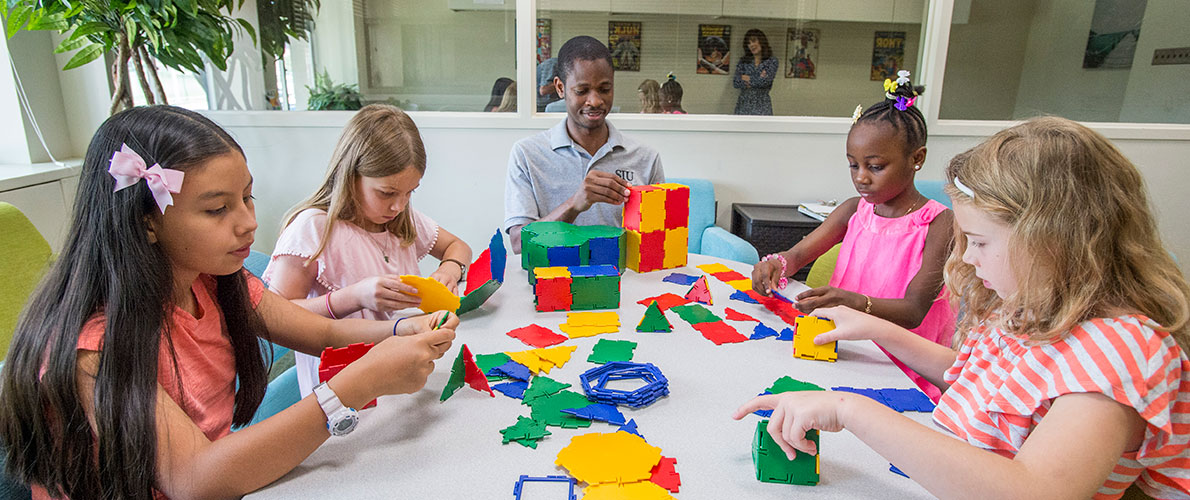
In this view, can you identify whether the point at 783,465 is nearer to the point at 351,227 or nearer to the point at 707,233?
the point at 351,227

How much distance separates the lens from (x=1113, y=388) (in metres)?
0.71

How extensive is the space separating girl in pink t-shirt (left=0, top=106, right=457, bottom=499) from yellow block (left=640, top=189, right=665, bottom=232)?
32.7 inches

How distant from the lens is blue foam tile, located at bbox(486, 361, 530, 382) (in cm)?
110

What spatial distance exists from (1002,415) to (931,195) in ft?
7.02

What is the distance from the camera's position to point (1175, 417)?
759 millimetres

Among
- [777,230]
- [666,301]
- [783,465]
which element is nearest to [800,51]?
[777,230]

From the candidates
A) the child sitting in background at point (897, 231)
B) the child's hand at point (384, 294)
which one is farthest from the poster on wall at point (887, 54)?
the child's hand at point (384, 294)

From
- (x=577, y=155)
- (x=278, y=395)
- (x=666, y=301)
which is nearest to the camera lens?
(x=278, y=395)

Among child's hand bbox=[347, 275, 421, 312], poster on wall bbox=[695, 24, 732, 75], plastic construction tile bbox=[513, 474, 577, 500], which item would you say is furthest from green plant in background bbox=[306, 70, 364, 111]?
plastic construction tile bbox=[513, 474, 577, 500]

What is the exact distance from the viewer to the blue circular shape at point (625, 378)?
102 cm

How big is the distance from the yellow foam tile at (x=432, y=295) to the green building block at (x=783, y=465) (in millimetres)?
777

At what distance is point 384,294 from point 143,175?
549 millimetres

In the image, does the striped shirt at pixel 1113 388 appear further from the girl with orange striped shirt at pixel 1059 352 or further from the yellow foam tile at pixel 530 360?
the yellow foam tile at pixel 530 360

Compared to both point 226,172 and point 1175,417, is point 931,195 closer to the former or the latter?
point 1175,417
